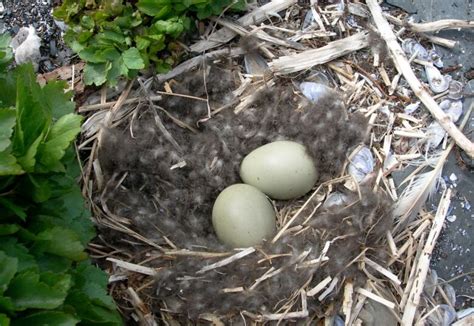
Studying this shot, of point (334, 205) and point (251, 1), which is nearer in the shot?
point (334, 205)

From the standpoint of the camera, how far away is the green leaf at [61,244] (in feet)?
5.28

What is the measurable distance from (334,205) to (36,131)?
2.92 ft

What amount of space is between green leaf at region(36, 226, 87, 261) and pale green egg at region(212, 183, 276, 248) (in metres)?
0.53

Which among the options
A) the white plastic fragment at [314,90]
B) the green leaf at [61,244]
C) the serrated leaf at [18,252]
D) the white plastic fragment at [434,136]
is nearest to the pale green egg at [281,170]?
the white plastic fragment at [314,90]

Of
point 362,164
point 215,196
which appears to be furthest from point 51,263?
point 362,164

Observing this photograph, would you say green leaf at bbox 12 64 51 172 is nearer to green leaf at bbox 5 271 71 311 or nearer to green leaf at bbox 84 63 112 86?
green leaf at bbox 5 271 71 311

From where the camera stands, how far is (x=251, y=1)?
236 cm

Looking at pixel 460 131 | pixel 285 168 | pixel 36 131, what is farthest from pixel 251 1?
pixel 36 131

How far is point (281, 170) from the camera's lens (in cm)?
210

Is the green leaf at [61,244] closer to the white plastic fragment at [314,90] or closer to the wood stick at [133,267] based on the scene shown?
the wood stick at [133,267]

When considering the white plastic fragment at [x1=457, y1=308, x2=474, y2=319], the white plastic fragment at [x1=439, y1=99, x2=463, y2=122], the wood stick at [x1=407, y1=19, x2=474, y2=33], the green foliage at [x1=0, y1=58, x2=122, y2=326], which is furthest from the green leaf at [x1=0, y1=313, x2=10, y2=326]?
the wood stick at [x1=407, y1=19, x2=474, y2=33]

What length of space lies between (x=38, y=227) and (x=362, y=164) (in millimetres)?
975

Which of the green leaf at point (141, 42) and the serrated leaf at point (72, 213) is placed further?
the green leaf at point (141, 42)

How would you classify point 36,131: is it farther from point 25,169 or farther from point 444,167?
point 444,167
